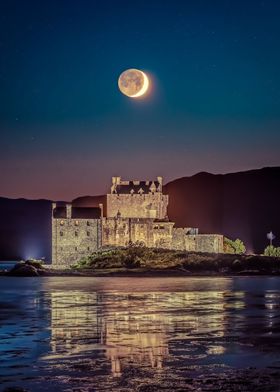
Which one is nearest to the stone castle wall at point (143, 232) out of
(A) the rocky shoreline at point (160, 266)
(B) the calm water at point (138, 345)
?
(A) the rocky shoreline at point (160, 266)

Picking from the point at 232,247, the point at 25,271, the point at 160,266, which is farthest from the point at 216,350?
the point at 232,247

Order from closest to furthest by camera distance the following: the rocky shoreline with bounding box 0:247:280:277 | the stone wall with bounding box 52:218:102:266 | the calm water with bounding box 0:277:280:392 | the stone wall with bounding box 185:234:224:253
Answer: the calm water with bounding box 0:277:280:392, the rocky shoreline with bounding box 0:247:280:277, the stone wall with bounding box 52:218:102:266, the stone wall with bounding box 185:234:224:253

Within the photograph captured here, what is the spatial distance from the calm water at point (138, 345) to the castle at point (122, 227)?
5444 centimetres

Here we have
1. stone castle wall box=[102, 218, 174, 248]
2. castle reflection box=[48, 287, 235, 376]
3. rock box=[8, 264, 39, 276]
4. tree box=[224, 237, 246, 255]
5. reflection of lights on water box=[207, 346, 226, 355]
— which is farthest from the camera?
tree box=[224, 237, 246, 255]

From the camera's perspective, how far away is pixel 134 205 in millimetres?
98750

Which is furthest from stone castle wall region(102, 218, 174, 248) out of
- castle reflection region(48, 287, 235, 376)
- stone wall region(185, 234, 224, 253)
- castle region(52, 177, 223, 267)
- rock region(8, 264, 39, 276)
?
castle reflection region(48, 287, 235, 376)

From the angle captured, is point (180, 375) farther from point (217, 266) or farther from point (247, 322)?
point (217, 266)

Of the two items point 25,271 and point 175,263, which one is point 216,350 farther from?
point 25,271

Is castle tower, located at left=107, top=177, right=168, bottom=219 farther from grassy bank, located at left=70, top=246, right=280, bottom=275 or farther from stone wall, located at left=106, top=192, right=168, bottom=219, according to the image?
grassy bank, located at left=70, top=246, right=280, bottom=275

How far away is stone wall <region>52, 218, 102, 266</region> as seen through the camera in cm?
9225

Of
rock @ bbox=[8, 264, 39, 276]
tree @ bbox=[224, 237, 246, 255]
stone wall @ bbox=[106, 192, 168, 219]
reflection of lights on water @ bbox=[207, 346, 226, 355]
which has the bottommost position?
reflection of lights on water @ bbox=[207, 346, 226, 355]

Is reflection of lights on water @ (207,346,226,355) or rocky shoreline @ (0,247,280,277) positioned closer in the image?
reflection of lights on water @ (207,346,226,355)

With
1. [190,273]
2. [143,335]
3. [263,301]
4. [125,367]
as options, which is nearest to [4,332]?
[143,335]

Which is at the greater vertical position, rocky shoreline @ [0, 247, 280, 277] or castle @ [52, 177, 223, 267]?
castle @ [52, 177, 223, 267]
